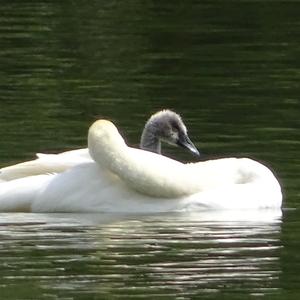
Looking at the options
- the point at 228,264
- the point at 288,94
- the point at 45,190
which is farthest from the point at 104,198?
the point at 288,94

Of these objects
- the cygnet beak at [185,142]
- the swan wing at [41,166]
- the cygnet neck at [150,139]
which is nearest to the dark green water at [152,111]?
the swan wing at [41,166]

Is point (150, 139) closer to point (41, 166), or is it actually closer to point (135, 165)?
point (41, 166)

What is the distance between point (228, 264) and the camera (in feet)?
41.0

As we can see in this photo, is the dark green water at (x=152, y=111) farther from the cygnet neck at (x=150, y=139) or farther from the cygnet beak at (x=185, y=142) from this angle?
the cygnet neck at (x=150, y=139)

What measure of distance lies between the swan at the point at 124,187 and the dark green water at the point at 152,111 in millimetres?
166

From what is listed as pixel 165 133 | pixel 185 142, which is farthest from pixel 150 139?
pixel 185 142

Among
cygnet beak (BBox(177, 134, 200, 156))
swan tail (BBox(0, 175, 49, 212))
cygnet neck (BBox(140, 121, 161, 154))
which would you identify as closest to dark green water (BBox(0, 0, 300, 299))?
swan tail (BBox(0, 175, 49, 212))

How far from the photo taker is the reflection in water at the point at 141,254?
Result: 11.8 meters

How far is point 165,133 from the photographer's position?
53.3 ft

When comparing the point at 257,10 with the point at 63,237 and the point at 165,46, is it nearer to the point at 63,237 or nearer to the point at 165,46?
the point at 165,46

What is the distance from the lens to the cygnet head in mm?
16219

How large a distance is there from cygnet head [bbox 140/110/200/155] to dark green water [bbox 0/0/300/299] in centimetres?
56

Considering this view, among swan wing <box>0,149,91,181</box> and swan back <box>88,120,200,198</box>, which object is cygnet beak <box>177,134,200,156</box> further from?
swan back <box>88,120,200,198</box>

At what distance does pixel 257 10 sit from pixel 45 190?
14757 millimetres
